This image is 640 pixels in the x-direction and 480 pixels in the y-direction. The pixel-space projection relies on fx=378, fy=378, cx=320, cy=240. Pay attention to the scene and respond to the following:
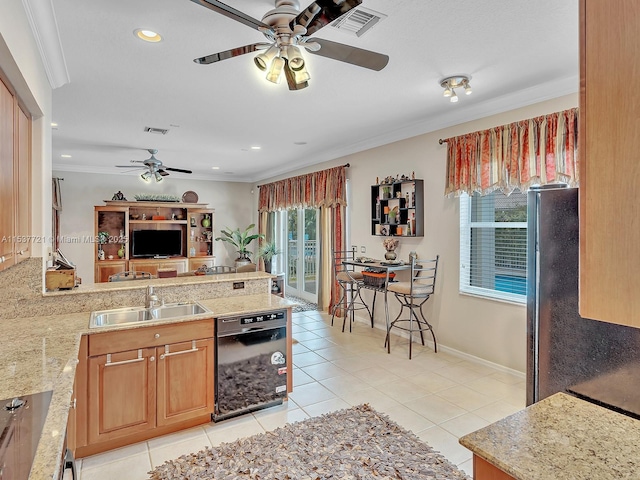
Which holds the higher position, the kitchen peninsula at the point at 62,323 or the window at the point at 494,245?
the window at the point at 494,245

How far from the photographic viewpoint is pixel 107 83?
3.28 meters

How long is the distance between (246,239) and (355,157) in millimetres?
3817

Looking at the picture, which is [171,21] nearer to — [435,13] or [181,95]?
[181,95]

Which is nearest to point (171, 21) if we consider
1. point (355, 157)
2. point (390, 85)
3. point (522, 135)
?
point (390, 85)

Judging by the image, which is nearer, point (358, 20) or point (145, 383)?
point (358, 20)

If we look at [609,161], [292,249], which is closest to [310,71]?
[609,161]

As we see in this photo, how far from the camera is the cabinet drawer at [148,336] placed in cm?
234

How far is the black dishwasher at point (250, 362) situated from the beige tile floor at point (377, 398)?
12 cm

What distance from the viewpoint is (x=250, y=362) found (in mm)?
2852

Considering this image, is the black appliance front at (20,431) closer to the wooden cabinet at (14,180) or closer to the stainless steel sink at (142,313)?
the wooden cabinet at (14,180)

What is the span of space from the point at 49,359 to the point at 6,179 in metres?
0.87

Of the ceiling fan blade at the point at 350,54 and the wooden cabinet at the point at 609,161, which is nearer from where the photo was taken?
the wooden cabinet at the point at 609,161

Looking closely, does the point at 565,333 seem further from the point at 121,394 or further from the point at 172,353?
the point at 121,394

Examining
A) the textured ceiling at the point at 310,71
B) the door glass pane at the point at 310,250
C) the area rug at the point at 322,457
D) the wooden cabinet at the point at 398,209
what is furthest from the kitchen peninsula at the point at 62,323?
the door glass pane at the point at 310,250
